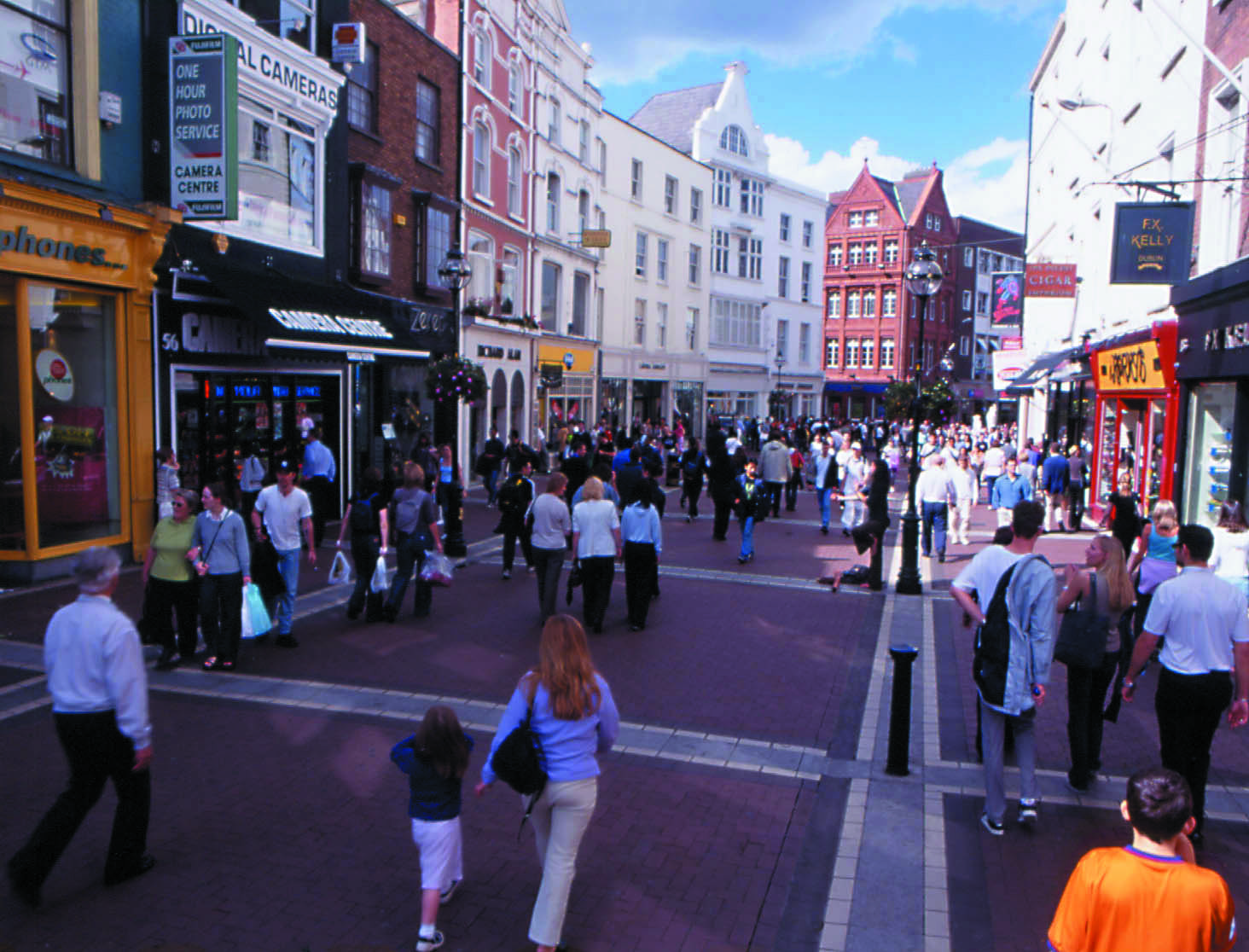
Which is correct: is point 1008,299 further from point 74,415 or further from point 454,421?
point 74,415

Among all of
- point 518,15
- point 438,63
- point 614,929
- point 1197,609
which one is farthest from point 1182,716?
point 518,15

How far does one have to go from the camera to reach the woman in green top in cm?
816

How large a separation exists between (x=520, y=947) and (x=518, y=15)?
28.4 metres

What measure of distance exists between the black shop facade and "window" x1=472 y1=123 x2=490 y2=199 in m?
5.95

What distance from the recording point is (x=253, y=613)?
8.57m

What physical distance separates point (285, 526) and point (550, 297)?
24.0 m

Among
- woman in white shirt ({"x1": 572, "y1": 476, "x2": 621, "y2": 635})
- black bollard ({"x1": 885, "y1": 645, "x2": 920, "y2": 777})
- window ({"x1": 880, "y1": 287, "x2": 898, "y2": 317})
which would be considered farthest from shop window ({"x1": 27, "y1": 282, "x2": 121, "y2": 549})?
window ({"x1": 880, "y1": 287, "x2": 898, "y2": 317})

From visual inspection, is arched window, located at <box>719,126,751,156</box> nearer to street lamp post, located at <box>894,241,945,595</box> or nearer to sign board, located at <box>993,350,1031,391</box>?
sign board, located at <box>993,350,1031,391</box>

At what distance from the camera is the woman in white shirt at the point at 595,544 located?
1022cm

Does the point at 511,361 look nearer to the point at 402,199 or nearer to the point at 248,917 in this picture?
the point at 402,199

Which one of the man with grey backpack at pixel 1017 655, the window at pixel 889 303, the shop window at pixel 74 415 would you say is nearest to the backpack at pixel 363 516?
the shop window at pixel 74 415

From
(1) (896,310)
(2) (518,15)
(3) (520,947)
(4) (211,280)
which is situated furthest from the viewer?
(1) (896,310)

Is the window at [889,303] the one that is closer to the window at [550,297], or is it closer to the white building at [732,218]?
the white building at [732,218]

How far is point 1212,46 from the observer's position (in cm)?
1470
